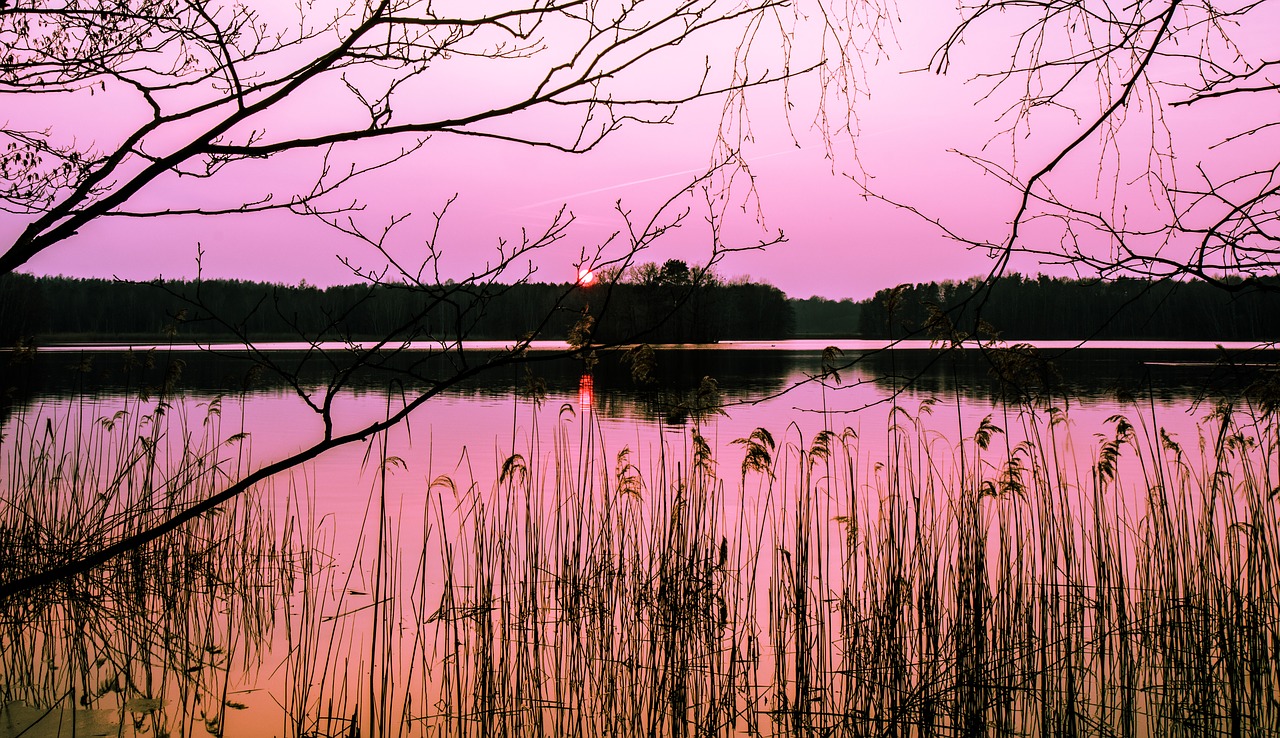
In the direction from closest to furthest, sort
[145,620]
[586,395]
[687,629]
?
[687,629] → [145,620] → [586,395]

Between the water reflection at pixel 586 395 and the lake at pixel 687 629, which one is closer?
the lake at pixel 687 629

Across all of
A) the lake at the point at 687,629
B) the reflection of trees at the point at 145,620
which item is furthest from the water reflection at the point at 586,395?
the lake at the point at 687,629

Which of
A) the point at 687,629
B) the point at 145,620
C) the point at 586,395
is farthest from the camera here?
the point at 586,395

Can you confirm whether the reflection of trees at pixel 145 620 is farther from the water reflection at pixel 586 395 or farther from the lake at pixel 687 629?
the water reflection at pixel 586 395

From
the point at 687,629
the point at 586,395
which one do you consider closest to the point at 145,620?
the point at 687,629

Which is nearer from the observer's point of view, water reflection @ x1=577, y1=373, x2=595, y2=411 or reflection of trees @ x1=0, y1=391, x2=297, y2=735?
reflection of trees @ x1=0, y1=391, x2=297, y2=735

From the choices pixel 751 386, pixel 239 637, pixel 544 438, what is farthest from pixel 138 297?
pixel 239 637

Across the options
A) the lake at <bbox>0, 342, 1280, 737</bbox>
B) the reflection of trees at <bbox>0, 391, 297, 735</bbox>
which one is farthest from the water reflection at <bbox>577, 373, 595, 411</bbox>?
the lake at <bbox>0, 342, 1280, 737</bbox>

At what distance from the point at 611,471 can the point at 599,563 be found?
5763 mm

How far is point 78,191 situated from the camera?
1942 millimetres

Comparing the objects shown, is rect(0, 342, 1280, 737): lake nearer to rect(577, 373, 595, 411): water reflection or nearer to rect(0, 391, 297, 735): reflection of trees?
rect(0, 391, 297, 735): reflection of trees

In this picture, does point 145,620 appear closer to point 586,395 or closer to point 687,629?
point 687,629

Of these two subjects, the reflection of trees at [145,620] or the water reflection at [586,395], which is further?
the water reflection at [586,395]

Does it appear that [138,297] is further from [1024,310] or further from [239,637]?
[239,637]
